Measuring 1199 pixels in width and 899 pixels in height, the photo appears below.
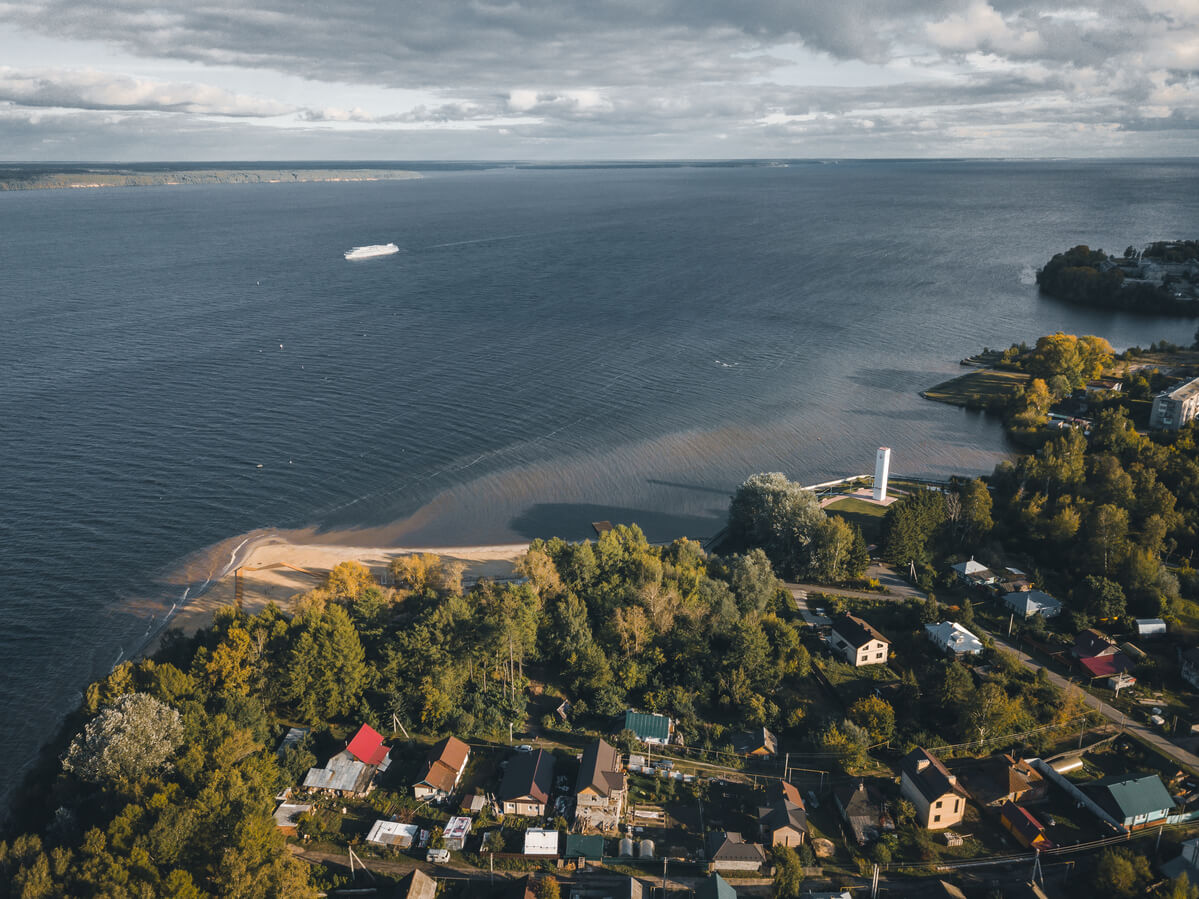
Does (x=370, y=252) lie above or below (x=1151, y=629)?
above

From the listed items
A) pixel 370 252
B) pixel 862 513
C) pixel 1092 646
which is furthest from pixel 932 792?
pixel 370 252

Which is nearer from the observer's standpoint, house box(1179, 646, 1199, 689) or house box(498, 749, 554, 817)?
house box(498, 749, 554, 817)

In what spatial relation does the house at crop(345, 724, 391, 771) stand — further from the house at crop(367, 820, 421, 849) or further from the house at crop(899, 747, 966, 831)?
the house at crop(899, 747, 966, 831)

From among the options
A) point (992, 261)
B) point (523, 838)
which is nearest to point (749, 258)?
point (992, 261)

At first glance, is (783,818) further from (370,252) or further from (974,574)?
(370,252)

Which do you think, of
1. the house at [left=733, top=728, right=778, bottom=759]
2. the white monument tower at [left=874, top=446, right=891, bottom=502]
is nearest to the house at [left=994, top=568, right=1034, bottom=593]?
the white monument tower at [left=874, top=446, right=891, bottom=502]

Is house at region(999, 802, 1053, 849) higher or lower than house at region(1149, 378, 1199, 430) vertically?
lower
